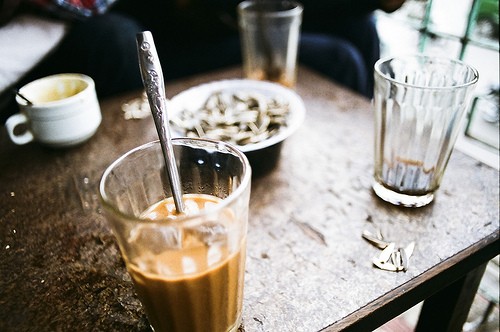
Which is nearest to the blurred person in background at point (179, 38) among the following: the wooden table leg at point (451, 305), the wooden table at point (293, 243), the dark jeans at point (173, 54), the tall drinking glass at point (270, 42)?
the dark jeans at point (173, 54)

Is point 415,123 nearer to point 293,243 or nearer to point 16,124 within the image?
point 293,243

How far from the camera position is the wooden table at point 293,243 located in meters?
0.43

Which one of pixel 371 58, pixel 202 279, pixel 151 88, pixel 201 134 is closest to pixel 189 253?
pixel 202 279

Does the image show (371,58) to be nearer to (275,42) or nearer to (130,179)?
(275,42)

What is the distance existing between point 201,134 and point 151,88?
0.25 metres

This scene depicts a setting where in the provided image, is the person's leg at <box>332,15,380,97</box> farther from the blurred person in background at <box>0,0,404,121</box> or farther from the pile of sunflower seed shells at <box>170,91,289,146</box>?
the pile of sunflower seed shells at <box>170,91,289,146</box>

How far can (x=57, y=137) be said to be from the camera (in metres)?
0.67

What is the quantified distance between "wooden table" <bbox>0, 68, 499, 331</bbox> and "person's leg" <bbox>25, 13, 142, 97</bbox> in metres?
0.47

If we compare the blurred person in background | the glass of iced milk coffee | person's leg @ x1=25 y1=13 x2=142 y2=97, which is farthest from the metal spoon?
person's leg @ x1=25 y1=13 x2=142 y2=97

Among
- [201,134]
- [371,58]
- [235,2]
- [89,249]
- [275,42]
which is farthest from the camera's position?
[371,58]

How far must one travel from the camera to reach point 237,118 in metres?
0.68

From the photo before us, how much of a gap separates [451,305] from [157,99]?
18.7 inches

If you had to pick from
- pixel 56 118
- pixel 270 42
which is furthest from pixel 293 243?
pixel 270 42

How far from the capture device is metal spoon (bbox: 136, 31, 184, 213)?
392 millimetres
